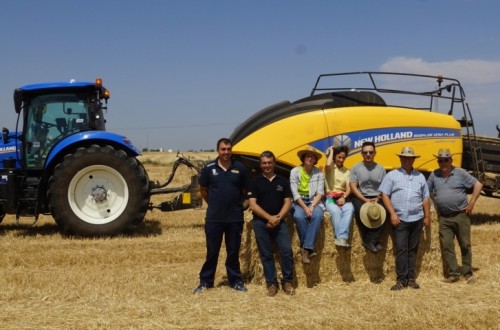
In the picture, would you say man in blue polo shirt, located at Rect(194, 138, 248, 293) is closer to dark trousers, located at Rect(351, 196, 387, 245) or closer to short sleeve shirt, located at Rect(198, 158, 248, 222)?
short sleeve shirt, located at Rect(198, 158, 248, 222)

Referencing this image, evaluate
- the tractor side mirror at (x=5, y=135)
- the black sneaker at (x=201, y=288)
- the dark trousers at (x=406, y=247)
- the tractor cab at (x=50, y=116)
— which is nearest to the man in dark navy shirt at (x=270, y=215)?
the black sneaker at (x=201, y=288)

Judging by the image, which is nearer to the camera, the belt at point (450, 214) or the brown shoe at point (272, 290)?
the brown shoe at point (272, 290)

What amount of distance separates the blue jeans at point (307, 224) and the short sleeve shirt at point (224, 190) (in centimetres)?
68

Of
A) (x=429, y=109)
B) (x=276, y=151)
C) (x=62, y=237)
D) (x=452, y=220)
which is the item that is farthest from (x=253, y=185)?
(x=429, y=109)

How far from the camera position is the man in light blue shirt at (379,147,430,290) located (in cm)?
639

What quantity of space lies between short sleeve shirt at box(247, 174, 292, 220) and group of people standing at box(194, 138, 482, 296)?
10 millimetres

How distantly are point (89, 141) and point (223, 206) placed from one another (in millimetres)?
4258

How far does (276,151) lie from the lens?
912cm

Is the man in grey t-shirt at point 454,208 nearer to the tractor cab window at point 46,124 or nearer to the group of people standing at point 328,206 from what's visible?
the group of people standing at point 328,206

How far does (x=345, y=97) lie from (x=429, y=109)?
162 cm

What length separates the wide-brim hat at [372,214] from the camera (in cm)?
640

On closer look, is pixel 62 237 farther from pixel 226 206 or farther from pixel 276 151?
pixel 226 206

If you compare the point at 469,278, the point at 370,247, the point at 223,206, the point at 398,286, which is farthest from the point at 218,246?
the point at 469,278

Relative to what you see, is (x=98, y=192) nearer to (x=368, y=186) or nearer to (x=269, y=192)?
(x=269, y=192)
